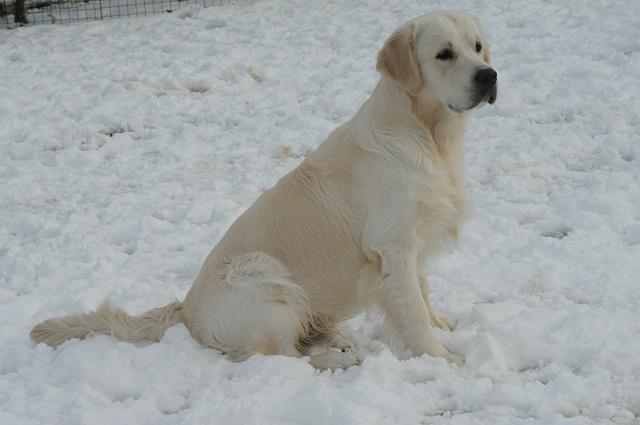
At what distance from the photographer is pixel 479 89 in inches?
133

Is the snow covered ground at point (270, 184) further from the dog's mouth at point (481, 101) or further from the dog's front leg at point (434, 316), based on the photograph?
the dog's mouth at point (481, 101)

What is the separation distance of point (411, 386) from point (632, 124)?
3564 mm

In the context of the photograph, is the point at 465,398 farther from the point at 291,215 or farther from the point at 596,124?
the point at 596,124

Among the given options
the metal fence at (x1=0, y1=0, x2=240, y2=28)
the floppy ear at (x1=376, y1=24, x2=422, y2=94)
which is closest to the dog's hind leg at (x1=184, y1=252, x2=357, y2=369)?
the floppy ear at (x1=376, y1=24, x2=422, y2=94)

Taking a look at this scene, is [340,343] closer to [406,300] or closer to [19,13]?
[406,300]

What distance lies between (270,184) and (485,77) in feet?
8.07

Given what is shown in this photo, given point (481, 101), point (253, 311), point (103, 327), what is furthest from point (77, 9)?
point (481, 101)

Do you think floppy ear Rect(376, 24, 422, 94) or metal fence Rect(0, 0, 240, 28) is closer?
floppy ear Rect(376, 24, 422, 94)

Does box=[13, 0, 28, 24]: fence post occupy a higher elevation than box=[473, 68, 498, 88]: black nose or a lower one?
lower

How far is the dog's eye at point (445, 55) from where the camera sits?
347 cm

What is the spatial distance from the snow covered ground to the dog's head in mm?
978

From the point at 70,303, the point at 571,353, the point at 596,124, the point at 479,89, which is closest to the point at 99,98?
the point at 70,303

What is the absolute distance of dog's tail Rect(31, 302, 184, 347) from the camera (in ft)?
11.5

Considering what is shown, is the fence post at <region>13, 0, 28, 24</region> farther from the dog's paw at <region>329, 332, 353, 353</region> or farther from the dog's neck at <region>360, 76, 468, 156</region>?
the dog's paw at <region>329, 332, 353, 353</region>
